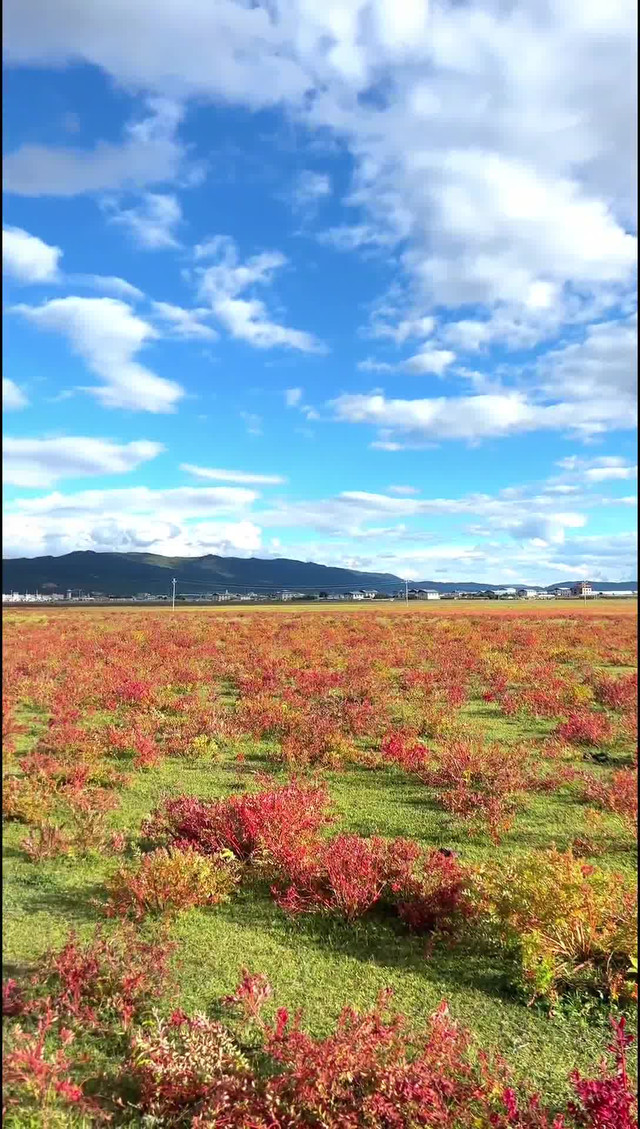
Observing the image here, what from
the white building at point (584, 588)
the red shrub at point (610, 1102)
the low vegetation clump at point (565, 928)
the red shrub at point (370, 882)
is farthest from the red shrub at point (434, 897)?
the white building at point (584, 588)

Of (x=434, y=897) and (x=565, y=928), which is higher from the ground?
(x=565, y=928)

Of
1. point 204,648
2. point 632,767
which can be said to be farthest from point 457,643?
point 632,767

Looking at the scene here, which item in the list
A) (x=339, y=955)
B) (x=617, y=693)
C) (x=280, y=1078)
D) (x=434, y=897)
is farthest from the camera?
(x=617, y=693)

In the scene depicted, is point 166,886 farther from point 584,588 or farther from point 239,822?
point 584,588

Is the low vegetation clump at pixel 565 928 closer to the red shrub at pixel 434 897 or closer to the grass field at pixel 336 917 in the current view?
the grass field at pixel 336 917

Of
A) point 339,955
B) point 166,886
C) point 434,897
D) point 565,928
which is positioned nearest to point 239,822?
point 166,886

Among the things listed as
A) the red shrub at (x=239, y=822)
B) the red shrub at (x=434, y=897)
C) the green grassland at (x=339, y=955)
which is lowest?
the green grassland at (x=339, y=955)

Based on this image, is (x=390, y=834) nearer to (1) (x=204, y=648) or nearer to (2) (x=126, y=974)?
(2) (x=126, y=974)

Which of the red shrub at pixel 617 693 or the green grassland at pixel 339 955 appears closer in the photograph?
the green grassland at pixel 339 955

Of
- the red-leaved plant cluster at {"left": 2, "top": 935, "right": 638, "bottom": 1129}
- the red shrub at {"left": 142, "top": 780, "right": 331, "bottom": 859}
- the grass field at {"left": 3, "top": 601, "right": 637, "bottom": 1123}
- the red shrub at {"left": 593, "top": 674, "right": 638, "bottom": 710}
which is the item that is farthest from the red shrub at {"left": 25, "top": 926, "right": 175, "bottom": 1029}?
the red shrub at {"left": 593, "top": 674, "right": 638, "bottom": 710}

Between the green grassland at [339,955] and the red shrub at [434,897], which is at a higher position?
the red shrub at [434,897]

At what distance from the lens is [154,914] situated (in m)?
6.52

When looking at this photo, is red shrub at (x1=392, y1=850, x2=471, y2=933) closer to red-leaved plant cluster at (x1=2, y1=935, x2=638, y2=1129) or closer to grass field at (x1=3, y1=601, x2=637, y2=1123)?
grass field at (x1=3, y1=601, x2=637, y2=1123)

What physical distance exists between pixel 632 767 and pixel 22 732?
1116 centimetres
